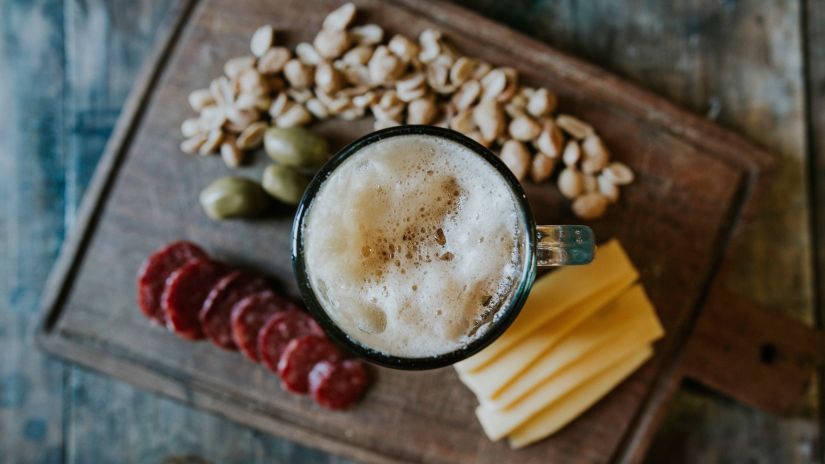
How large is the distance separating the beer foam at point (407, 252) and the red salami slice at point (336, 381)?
1.07 feet

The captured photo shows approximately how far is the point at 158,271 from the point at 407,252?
20.2 inches

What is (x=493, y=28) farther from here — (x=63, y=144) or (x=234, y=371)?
(x=63, y=144)

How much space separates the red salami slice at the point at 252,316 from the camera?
3.76 feet

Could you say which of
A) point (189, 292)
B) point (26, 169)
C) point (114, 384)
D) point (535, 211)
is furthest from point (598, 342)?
point (26, 169)

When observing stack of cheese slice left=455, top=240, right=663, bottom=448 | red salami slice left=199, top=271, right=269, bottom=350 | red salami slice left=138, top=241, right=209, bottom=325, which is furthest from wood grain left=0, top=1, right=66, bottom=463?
stack of cheese slice left=455, top=240, right=663, bottom=448

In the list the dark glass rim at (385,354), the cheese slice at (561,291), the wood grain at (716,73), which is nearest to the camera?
the dark glass rim at (385,354)

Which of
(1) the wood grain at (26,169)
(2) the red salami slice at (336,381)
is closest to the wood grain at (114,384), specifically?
(1) the wood grain at (26,169)

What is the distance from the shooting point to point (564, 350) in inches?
44.6

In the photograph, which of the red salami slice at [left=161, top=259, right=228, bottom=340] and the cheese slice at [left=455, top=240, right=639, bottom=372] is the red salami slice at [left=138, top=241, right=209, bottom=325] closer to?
the red salami slice at [left=161, top=259, right=228, bottom=340]

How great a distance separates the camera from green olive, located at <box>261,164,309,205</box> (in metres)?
1.14

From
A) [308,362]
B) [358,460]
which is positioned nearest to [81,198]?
[308,362]

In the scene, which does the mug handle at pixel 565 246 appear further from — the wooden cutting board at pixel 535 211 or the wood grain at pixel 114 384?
the wood grain at pixel 114 384

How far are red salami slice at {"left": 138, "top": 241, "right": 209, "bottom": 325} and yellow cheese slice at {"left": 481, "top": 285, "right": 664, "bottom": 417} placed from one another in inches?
21.6

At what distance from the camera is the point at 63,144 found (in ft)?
4.45
